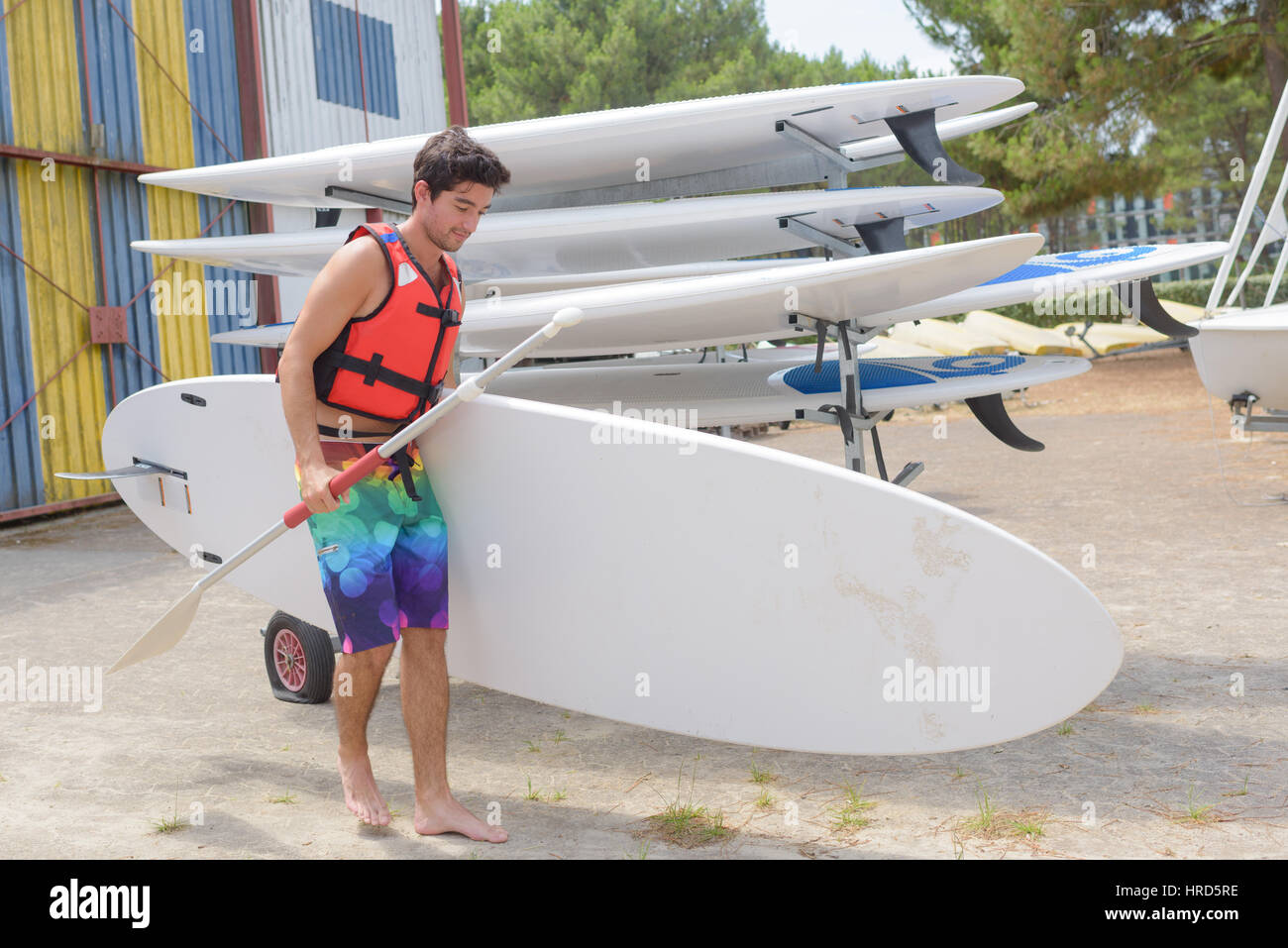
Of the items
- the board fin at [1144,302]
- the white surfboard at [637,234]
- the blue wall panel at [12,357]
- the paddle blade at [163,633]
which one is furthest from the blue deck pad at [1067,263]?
the blue wall panel at [12,357]

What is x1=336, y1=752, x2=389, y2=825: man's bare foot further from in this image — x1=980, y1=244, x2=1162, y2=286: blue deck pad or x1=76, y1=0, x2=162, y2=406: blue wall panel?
x1=76, y1=0, x2=162, y2=406: blue wall panel

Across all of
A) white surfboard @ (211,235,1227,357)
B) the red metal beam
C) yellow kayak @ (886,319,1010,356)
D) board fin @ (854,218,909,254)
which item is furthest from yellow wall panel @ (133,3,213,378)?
yellow kayak @ (886,319,1010,356)

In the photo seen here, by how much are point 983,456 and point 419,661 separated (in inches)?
301

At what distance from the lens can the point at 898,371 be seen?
436 centimetres

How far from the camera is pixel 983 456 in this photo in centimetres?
966

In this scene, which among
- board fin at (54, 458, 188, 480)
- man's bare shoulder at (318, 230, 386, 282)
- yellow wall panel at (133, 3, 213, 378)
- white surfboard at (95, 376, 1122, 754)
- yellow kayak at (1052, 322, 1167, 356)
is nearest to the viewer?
white surfboard at (95, 376, 1122, 754)

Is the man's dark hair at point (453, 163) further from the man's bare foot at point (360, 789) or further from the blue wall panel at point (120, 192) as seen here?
the blue wall panel at point (120, 192)

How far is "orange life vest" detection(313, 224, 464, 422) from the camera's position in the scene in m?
2.68

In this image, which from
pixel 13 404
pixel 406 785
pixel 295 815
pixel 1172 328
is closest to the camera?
pixel 295 815

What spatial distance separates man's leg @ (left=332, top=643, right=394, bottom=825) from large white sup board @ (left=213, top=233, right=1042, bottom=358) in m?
1.53

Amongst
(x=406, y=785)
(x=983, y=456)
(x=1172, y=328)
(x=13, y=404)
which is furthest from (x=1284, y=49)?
(x=406, y=785)

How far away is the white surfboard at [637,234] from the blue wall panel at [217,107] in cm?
495

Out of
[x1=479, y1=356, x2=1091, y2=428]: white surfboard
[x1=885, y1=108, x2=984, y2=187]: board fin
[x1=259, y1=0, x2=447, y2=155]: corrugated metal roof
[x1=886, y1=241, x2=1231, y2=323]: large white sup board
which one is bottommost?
[x1=479, y1=356, x2=1091, y2=428]: white surfboard
